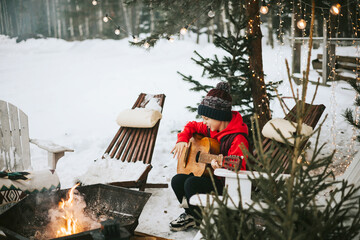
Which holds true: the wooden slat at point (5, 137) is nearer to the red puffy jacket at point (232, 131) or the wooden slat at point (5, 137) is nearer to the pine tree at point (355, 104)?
the red puffy jacket at point (232, 131)

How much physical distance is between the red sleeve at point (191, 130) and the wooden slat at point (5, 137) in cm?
208

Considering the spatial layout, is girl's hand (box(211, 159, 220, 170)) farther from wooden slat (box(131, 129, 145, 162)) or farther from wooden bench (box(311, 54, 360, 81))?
wooden bench (box(311, 54, 360, 81))

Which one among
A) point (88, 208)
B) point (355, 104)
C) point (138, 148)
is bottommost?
point (88, 208)

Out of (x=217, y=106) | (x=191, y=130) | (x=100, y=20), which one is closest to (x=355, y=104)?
(x=217, y=106)

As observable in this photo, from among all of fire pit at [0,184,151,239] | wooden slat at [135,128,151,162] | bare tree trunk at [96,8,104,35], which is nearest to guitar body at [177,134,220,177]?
fire pit at [0,184,151,239]

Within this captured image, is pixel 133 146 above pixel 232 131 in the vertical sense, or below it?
below

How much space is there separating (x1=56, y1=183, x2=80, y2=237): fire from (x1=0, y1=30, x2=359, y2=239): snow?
2.74 feet

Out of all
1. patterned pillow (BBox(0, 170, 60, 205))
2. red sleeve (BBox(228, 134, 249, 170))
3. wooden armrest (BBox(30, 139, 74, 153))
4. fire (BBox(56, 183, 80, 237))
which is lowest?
fire (BBox(56, 183, 80, 237))

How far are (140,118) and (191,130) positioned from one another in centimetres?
111

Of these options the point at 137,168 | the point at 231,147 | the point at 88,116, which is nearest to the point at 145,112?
the point at 137,168

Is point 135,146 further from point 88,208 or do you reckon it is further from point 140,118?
point 88,208

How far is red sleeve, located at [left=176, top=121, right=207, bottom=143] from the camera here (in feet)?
10.9

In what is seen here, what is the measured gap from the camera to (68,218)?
8.82 ft

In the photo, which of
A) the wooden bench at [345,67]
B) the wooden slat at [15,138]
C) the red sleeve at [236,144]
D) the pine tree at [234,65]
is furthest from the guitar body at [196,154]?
the wooden bench at [345,67]
